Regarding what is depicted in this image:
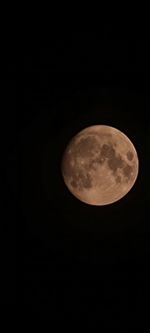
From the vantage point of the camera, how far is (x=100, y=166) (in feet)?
12.1

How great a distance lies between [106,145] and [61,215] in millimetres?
801

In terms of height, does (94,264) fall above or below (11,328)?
above

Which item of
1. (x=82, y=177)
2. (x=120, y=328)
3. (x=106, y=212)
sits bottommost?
(x=120, y=328)

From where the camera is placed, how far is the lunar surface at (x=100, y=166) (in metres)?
3.71

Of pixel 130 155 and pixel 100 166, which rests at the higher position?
pixel 130 155

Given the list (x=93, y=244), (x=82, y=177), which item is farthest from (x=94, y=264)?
(x=82, y=177)

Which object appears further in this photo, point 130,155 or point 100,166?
point 130,155

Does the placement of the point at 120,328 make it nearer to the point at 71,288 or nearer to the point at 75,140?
the point at 71,288

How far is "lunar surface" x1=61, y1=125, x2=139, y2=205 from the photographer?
3.71 m

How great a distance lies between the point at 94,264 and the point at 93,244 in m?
0.18

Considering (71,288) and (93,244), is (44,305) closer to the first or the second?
(71,288)

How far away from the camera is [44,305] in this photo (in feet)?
12.9

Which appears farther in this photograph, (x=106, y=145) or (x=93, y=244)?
(x=93, y=244)

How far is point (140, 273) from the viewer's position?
3988 mm
